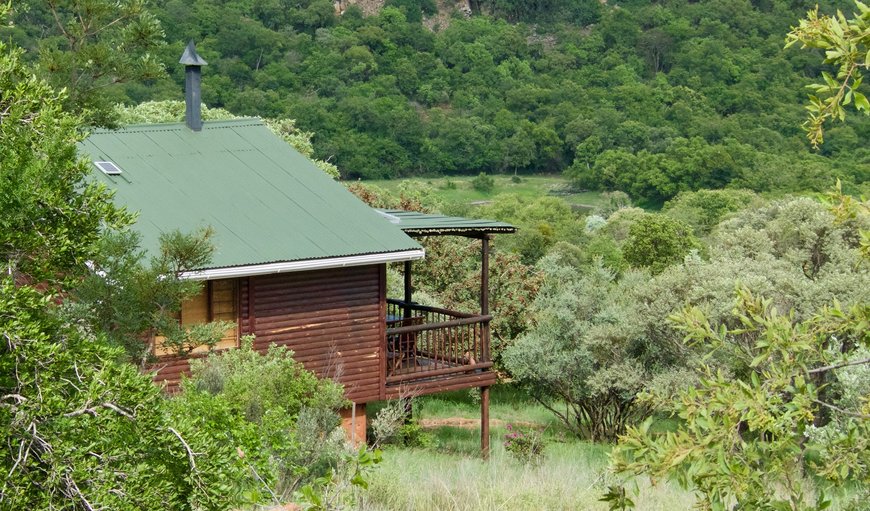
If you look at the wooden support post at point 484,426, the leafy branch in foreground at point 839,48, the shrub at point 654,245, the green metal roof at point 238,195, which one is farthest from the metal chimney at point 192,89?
the shrub at point 654,245

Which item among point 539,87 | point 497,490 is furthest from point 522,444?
point 539,87

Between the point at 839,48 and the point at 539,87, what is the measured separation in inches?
3498

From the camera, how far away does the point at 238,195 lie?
47.0 ft

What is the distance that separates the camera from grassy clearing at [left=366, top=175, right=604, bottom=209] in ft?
252

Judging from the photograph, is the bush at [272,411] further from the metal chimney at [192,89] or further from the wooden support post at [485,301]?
the metal chimney at [192,89]

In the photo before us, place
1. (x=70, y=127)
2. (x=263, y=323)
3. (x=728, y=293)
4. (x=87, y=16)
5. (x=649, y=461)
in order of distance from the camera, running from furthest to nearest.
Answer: (x=728, y=293)
(x=263, y=323)
(x=87, y=16)
(x=70, y=127)
(x=649, y=461)

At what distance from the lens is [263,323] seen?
540 inches

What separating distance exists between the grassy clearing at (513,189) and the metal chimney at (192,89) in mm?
57294

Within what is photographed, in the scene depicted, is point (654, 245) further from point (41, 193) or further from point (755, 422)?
point (41, 193)

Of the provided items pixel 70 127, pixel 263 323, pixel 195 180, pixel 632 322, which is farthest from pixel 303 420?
pixel 632 322

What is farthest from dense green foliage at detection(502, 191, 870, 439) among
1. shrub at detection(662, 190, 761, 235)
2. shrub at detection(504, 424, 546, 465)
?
shrub at detection(662, 190, 761, 235)

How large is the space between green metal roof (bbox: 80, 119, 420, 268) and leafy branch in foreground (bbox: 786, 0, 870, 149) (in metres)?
8.57

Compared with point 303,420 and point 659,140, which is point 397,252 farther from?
point 659,140

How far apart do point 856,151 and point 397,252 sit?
241ft
